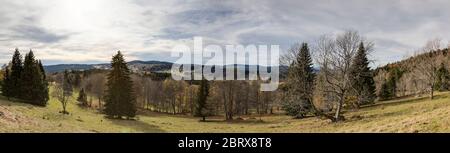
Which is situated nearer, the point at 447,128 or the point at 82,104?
the point at 447,128

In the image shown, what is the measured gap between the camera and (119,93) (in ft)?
213

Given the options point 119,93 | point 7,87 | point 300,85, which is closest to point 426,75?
point 300,85

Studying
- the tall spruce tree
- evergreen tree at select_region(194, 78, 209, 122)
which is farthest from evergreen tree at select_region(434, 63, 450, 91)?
evergreen tree at select_region(194, 78, 209, 122)

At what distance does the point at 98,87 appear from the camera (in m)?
118

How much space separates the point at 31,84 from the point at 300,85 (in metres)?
56.0

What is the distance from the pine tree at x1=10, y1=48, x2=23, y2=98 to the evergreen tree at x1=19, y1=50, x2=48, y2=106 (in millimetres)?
878

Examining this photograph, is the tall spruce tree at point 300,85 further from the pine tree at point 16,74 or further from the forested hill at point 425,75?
the pine tree at point 16,74

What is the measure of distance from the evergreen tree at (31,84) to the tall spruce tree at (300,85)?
160ft

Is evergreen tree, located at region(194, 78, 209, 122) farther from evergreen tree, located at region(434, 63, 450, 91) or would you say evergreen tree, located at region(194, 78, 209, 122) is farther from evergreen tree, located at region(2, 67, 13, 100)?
evergreen tree, located at region(434, 63, 450, 91)

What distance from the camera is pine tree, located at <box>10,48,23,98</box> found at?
76.6 m

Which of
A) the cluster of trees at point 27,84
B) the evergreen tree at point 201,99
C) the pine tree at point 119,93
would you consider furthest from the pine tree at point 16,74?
the evergreen tree at point 201,99
